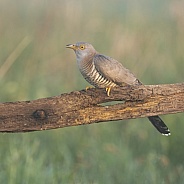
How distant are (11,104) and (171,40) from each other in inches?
208

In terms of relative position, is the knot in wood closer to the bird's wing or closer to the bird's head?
the bird's wing

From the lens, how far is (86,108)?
3922 millimetres

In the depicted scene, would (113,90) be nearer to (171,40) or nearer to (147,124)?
(147,124)

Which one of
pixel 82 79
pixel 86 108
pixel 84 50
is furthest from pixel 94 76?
pixel 82 79

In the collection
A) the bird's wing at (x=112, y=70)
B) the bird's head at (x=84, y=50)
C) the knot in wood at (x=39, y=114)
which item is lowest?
the knot in wood at (x=39, y=114)

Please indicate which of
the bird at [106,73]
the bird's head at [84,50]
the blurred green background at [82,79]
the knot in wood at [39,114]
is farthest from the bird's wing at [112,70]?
the blurred green background at [82,79]

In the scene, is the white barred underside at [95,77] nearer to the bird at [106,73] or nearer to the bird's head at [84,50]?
the bird at [106,73]

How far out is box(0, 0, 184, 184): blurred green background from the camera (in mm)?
5348

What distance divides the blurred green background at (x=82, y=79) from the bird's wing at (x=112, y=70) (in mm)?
870

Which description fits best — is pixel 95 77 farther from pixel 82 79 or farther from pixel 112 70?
pixel 82 79

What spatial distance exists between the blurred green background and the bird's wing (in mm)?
870

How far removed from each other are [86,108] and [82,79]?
440 cm

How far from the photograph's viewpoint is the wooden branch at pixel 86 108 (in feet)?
12.5

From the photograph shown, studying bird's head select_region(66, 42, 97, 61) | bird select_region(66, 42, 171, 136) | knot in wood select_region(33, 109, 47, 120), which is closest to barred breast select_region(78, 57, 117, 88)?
bird select_region(66, 42, 171, 136)
